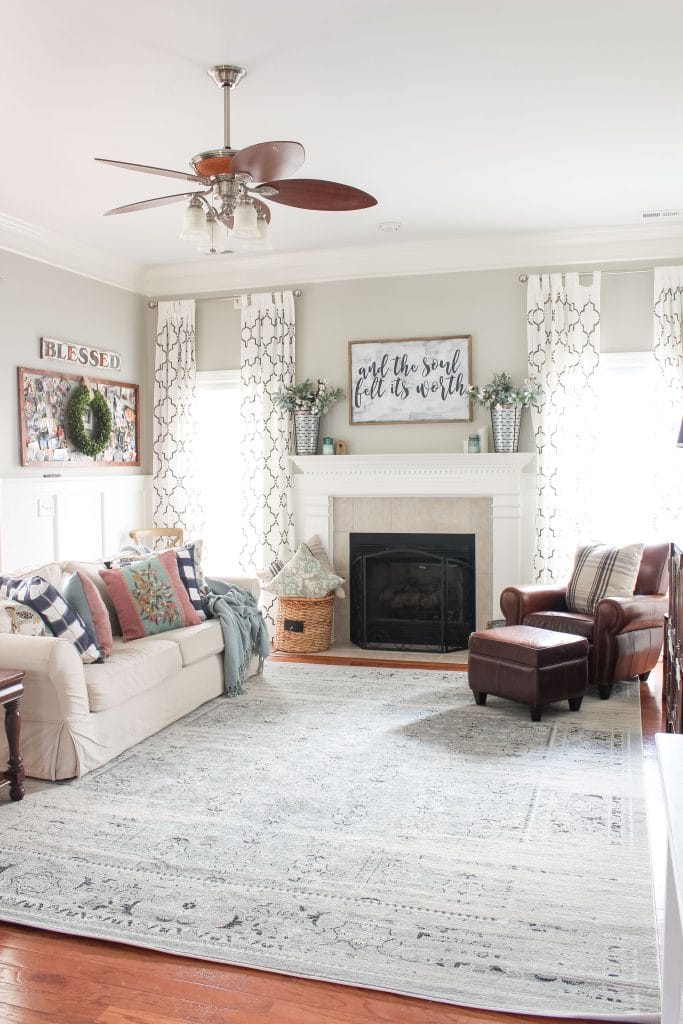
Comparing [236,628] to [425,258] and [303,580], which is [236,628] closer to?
[303,580]

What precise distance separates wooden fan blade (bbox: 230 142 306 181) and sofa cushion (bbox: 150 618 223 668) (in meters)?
2.58

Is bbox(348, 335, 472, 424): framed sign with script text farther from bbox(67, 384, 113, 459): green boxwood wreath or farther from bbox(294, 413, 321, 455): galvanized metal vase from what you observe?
bbox(67, 384, 113, 459): green boxwood wreath

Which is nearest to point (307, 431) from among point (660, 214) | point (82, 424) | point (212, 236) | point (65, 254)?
point (82, 424)

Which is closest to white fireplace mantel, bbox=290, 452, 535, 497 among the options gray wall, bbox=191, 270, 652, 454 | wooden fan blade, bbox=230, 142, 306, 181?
gray wall, bbox=191, 270, 652, 454

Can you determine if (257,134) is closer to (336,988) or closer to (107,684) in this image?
(107,684)

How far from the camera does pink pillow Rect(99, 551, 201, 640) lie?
4816 mm

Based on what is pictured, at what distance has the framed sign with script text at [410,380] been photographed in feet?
21.6

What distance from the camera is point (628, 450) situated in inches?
249

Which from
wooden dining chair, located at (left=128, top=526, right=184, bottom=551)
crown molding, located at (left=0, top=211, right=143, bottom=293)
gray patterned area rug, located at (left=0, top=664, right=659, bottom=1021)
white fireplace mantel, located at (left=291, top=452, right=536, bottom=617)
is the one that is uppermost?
crown molding, located at (left=0, top=211, right=143, bottom=293)

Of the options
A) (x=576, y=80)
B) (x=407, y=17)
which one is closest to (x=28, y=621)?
(x=407, y=17)

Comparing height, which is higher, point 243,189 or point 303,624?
point 243,189

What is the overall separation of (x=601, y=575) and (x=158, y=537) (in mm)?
3602

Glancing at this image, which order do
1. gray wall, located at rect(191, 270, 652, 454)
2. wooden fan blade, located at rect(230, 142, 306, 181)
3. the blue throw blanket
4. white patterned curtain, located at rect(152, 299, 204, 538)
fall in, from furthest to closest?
white patterned curtain, located at rect(152, 299, 204, 538), gray wall, located at rect(191, 270, 652, 454), the blue throw blanket, wooden fan blade, located at rect(230, 142, 306, 181)

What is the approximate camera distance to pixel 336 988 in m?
2.32
